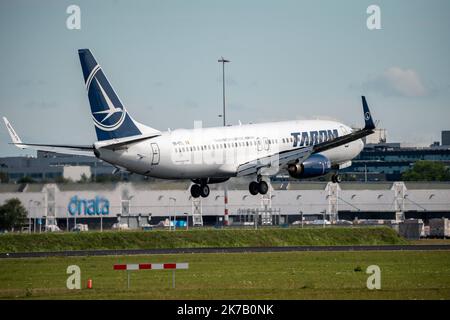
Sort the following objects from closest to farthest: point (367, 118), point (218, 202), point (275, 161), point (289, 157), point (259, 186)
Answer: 1. point (367, 118)
2. point (259, 186)
3. point (275, 161)
4. point (289, 157)
5. point (218, 202)

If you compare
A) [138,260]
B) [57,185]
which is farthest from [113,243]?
[138,260]

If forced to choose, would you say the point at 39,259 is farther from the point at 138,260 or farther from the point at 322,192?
the point at 322,192

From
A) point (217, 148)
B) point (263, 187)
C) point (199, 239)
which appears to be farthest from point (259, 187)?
point (199, 239)

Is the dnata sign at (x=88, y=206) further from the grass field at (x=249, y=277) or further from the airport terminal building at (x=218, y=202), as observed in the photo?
the grass field at (x=249, y=277)

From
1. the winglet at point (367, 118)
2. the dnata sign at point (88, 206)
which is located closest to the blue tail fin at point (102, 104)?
the dnata sign at point (88, 206)

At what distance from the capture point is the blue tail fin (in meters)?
72.6

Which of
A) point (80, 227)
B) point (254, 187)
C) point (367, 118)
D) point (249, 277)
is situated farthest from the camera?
point (80, 227)

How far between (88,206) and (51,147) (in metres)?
14.6

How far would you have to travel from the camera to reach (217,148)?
81000 millimetres

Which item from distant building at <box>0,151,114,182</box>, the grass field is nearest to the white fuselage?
the grass field

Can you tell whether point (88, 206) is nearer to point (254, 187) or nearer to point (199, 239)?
point (199, 239)

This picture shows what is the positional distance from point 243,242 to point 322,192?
1407 inches

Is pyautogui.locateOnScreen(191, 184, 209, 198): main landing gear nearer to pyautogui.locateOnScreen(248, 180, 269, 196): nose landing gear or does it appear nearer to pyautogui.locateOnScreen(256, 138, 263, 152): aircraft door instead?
pyautogui.locateOnScreen(248, 180, 269, 196): nose landing gear

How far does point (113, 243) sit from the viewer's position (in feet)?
274
